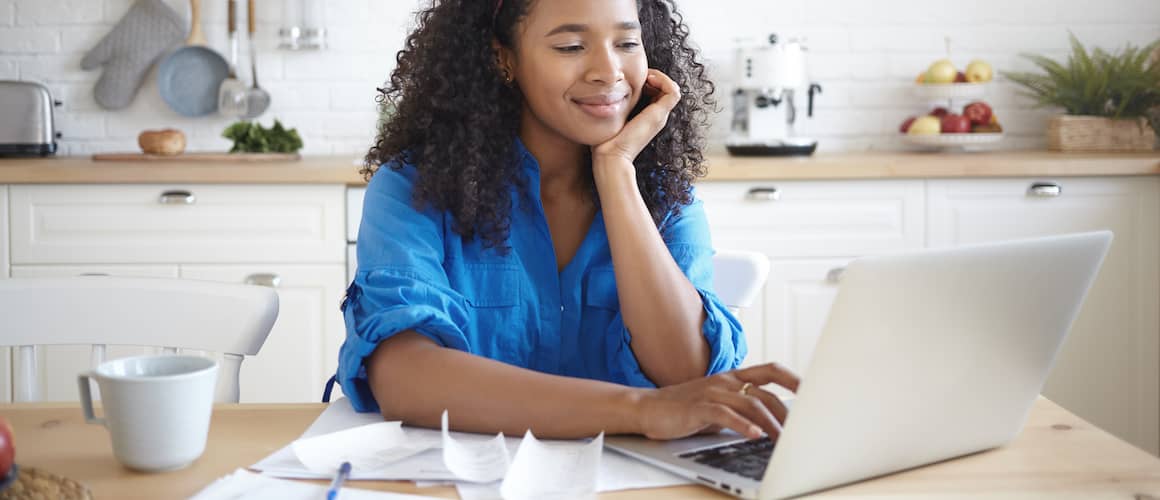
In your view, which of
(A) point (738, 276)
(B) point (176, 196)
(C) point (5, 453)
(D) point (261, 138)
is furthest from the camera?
(D) point (261, 138)

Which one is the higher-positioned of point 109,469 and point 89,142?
point 89,142

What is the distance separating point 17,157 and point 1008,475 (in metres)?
2.83

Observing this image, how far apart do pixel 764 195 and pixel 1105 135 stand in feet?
3.48

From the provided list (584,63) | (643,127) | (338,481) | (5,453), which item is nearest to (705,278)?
(643,127)

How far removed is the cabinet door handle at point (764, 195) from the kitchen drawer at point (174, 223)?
0.98 m

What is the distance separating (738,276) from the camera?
1.65 metres

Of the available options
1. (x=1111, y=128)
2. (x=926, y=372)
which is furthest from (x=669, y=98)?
(x=1111, y=128)

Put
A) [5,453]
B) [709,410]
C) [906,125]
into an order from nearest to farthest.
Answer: [5,453] < [709,410] < [906,125]

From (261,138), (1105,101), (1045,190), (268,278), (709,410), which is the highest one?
(1105,101)

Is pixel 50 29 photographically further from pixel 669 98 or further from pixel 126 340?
pixel 669 98

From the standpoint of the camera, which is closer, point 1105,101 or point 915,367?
point 915,367

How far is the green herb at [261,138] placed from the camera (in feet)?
9.86

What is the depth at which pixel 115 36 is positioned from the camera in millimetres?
3266

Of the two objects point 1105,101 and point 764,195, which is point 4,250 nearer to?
point 764,195
